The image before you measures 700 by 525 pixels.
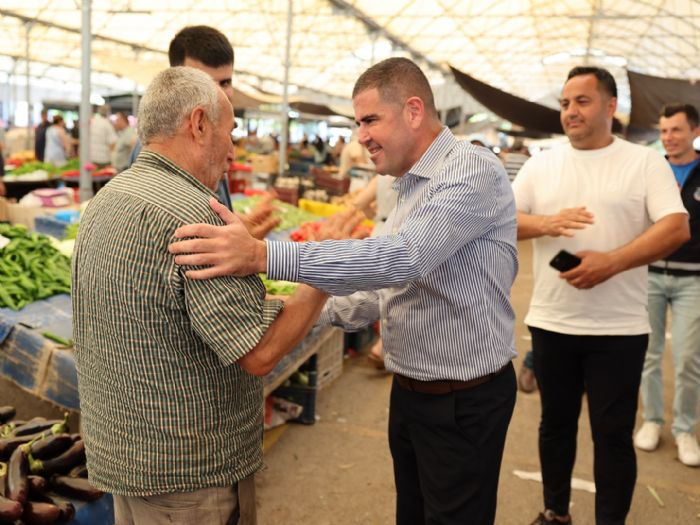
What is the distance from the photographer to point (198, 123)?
1.59m

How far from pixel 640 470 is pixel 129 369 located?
142 inches

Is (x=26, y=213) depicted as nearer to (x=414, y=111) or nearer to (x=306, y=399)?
(x=306, y=399)

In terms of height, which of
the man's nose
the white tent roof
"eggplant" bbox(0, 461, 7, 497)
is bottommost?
"eggplant" bbox(0, 461, 7, 497)

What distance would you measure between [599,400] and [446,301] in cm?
127

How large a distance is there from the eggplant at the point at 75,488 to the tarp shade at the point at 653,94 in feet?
30.7

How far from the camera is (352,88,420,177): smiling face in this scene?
2.01 meters

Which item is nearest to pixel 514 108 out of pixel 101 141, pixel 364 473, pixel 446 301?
pixel 101 141

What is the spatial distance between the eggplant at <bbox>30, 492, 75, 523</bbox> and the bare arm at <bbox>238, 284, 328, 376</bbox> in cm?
125

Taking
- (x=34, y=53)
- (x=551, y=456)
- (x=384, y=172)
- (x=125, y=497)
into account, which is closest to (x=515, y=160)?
(x=551, y=456)

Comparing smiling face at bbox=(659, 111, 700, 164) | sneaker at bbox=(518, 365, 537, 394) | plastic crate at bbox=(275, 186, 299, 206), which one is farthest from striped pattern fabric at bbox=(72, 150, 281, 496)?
plastic crate at bbox=(275, 186, 299, 206)

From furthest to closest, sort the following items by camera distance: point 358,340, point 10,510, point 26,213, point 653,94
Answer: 1. point 653,94
2. point 26,213
3. point 358,340
4. point 10,510

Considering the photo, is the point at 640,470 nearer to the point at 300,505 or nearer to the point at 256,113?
the point at 300,505

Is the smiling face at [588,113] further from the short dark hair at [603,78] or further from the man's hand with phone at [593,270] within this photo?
the man's hand with phone at [593,270]

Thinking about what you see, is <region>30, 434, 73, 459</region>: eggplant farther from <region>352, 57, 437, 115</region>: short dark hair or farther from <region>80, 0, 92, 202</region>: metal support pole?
<region>80, 0, 92, 202</region>: metal support pole
